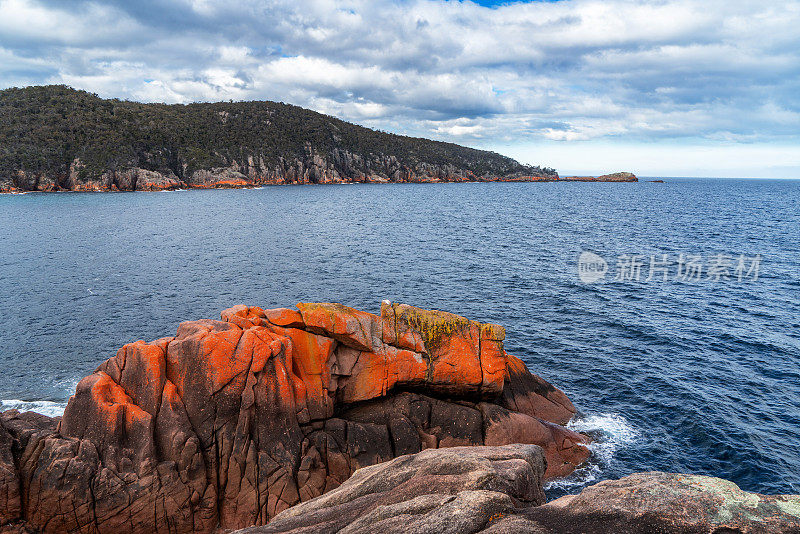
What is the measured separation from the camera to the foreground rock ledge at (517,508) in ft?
34.8

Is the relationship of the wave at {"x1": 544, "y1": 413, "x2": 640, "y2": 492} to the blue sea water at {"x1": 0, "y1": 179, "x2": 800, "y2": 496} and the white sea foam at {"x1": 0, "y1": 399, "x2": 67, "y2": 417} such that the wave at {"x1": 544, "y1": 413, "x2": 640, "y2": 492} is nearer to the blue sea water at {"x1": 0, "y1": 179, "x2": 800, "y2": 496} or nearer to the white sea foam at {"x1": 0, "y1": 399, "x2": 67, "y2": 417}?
the blue sea water at {"x1": 0, "y1": 179, "x2": 800, "y2": 496}

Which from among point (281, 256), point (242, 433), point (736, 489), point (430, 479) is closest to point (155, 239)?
point (281, 256)

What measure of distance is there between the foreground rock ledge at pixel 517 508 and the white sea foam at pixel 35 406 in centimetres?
1973

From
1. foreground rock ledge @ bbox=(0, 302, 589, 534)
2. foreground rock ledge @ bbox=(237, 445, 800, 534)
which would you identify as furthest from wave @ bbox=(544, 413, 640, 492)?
foreground rock ledge @ bbox=(237, 445, 800, 534)

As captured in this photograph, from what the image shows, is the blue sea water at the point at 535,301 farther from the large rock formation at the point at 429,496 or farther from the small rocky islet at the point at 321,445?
the large rock formation at the point at 429,496

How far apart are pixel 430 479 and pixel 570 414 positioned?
1720 cm

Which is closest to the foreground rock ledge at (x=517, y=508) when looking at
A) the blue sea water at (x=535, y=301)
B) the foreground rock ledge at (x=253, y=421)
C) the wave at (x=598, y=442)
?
the foreground rock ledge at (x=253, y=421)

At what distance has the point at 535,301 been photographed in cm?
4634

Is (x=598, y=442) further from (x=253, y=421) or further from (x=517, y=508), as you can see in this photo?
(x=253, y=421)

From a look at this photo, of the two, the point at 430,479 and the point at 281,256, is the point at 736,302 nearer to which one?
the point at 430,479

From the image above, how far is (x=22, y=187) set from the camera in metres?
155

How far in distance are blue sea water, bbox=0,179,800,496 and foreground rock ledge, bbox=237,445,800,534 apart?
1066 centimetres

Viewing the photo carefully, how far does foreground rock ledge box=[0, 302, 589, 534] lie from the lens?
18.3 metres

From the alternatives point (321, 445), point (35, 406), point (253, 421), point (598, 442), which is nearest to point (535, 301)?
point (598, 442)
